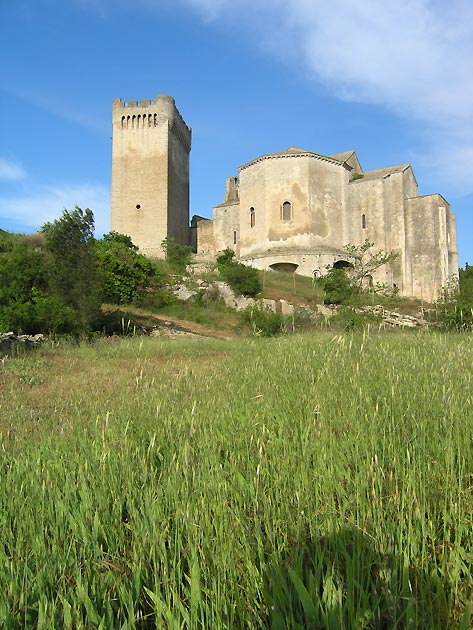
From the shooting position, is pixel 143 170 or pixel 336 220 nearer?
pixel 336 220

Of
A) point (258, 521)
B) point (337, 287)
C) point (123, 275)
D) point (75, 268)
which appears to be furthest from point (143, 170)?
point (258, 521)

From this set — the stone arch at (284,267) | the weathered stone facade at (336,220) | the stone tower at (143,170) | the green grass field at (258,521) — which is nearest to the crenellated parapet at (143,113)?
the stone tower at (143,170)

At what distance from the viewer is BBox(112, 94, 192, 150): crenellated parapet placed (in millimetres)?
34625

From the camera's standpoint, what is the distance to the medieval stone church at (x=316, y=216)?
2916 cm

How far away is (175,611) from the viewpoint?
1189mm

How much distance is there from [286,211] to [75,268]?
1973 cm

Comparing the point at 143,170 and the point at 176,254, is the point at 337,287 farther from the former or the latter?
the point at 143,170

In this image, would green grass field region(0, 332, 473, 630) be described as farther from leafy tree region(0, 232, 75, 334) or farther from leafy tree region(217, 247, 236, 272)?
leafy tree region(217, 247, 236, 272)

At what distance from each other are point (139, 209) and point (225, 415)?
34214 mm

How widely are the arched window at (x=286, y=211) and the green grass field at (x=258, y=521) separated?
27.8m

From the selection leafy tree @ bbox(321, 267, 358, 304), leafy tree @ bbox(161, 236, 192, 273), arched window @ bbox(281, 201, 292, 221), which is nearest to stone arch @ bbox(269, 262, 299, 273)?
arched window @ bbox(281, 201, 292, 221)

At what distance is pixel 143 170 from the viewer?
3484 cm

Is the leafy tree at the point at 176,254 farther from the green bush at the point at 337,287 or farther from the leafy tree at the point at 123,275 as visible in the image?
the green bush at the point at 337,287

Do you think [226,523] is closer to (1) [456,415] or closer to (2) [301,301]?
(1) [456,415]
